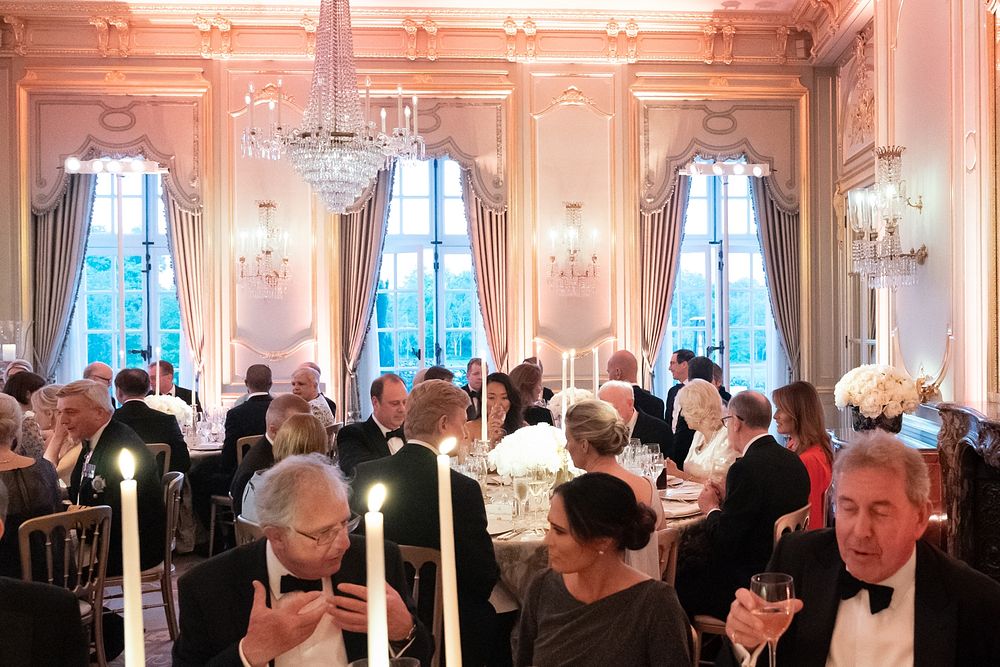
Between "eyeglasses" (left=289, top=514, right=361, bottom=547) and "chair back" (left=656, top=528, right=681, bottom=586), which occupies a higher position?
"eyeglasses" (left=289, top=514, right=361, bottom=547)

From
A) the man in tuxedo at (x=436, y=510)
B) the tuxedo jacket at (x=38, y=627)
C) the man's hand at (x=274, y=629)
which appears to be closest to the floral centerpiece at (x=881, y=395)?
the man in tuxedo at (x=436, y=510)

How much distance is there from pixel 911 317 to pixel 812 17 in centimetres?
393

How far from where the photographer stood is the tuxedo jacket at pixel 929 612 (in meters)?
2.09

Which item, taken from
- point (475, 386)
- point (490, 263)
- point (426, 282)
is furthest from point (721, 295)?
point (475, 386)

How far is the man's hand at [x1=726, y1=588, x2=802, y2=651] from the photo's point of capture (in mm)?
1933

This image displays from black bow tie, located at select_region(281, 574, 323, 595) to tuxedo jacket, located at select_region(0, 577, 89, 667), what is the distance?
0.49 meters

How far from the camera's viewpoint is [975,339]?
19.1 ft

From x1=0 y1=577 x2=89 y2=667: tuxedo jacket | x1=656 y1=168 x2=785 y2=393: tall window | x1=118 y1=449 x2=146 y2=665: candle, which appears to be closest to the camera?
x1=118 y1=449 x2=146 y2=665: candle

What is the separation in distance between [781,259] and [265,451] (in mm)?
6608

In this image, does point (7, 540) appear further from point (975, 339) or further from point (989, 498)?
point (975, 339)

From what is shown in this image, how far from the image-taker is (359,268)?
9406 mm

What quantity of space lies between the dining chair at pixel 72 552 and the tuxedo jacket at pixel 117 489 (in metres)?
0.24

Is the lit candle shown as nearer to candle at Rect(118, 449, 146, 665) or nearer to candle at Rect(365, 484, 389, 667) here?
candle at Rect(365, 484, 389, 667)

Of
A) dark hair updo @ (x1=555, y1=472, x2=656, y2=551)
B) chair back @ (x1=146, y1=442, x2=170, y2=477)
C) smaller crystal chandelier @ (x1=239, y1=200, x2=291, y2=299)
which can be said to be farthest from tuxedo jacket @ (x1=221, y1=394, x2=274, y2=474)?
dark hair updo @ (x1=555, y1=472, x2=656, y2=551)
